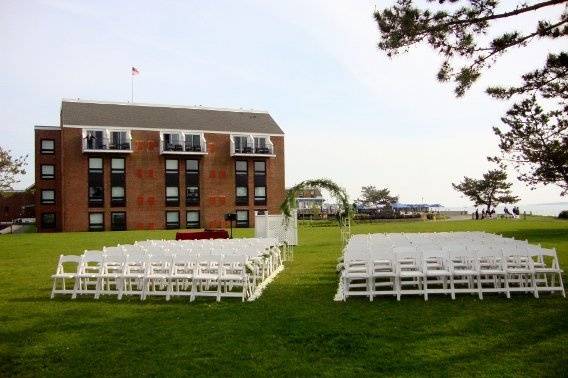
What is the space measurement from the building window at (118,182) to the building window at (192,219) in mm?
6443

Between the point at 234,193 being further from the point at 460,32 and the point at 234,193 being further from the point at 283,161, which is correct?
the point at 460,32

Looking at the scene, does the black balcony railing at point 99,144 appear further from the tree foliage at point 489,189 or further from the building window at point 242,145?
the tree foliage at point 489,189

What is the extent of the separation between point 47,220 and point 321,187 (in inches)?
1549

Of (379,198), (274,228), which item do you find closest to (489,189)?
(379,198)

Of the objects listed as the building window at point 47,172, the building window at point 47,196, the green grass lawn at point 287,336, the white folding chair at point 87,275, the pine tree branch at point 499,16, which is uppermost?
the building window at point 47,172

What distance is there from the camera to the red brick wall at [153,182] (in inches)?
2009

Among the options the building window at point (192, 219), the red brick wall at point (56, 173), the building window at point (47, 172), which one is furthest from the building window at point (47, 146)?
the building window at point (192, 219)

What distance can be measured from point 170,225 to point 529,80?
1828 inches

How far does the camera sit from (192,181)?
183 feet

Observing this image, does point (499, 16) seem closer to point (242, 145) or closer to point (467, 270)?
point (467, 270)

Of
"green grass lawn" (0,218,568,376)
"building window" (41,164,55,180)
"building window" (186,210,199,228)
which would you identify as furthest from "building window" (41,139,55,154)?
"green grass lawn" (0,218,568,376)

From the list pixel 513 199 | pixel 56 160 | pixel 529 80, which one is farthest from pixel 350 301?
pixel 513 199

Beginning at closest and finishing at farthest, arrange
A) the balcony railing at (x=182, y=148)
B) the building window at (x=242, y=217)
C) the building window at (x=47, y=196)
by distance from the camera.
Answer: the balcony railing at (x=182, y=148) → the building window at (x=47, y=196) → the building window at (x=242, y=217)

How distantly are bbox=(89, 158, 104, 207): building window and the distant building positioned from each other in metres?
31.1
